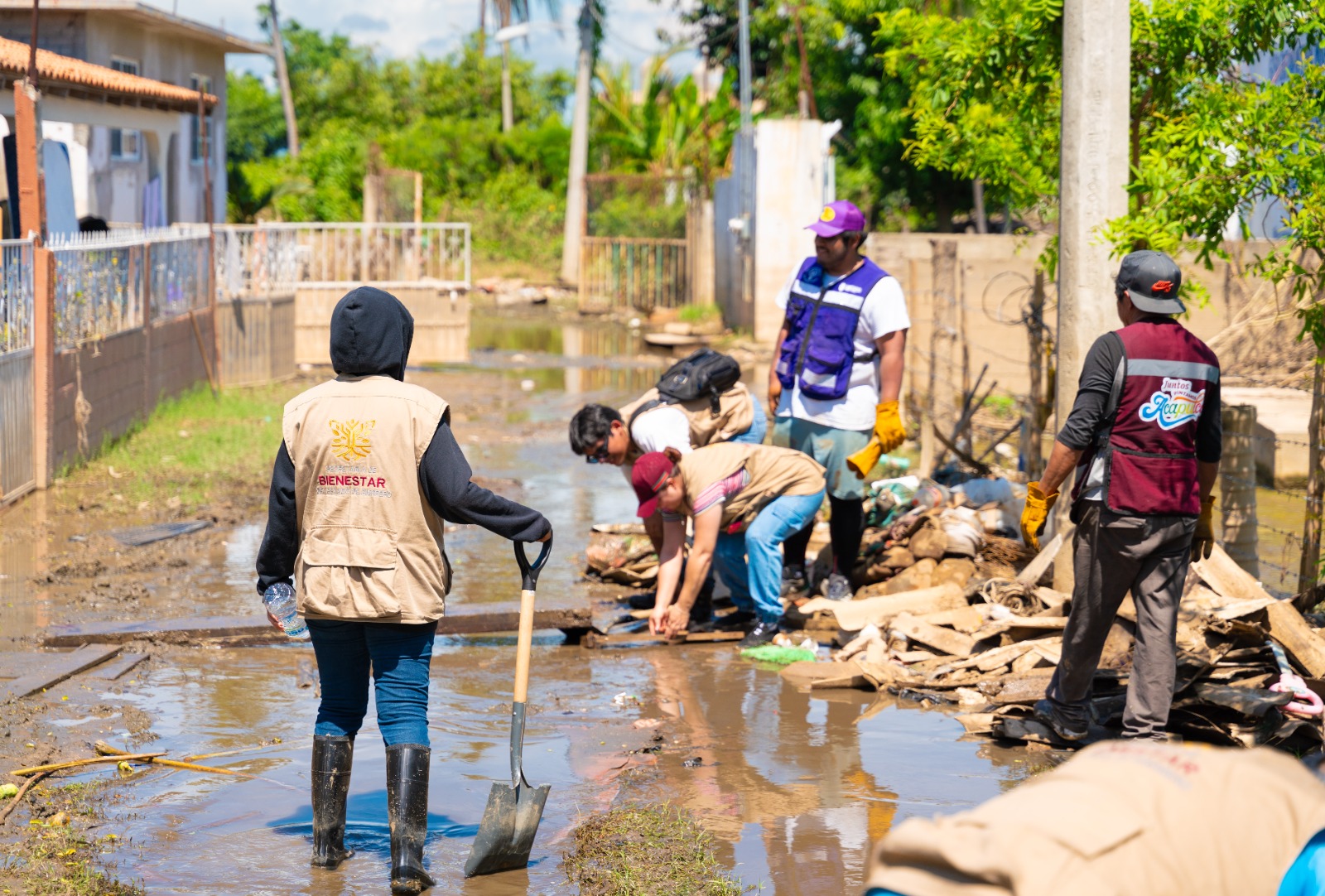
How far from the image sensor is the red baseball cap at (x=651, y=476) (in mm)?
6539

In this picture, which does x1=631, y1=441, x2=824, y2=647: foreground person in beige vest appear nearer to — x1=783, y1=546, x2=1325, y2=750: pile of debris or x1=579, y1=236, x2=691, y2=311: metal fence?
x1=783, y1=546, x2=1325, y2=750: pile of debris

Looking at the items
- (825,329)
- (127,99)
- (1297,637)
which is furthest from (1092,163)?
(127,99)

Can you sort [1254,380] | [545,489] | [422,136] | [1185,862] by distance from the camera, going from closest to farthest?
[1185,862]
[545,489]
[1254,380]
[422,136]

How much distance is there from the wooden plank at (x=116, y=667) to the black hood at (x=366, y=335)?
Result: 2728 millimetres

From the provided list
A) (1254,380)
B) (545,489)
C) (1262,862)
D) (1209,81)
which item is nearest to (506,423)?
(545,489)

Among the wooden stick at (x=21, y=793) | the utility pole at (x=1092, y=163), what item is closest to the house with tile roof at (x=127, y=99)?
the utility pole at (x=1092, y=163)

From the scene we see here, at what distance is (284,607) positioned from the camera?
14.7ft

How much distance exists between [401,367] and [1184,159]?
445cm

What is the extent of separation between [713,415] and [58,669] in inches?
131

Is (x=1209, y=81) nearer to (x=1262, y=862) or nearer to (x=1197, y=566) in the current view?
(x=1197, y=566)

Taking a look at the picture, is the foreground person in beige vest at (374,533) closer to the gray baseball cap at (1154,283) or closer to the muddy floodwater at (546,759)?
the muddy floodwater at (546,759)

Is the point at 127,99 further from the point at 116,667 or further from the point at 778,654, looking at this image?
the point at 778,654

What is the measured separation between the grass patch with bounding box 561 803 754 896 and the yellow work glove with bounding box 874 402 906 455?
3108mm

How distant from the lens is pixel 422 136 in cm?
4062
